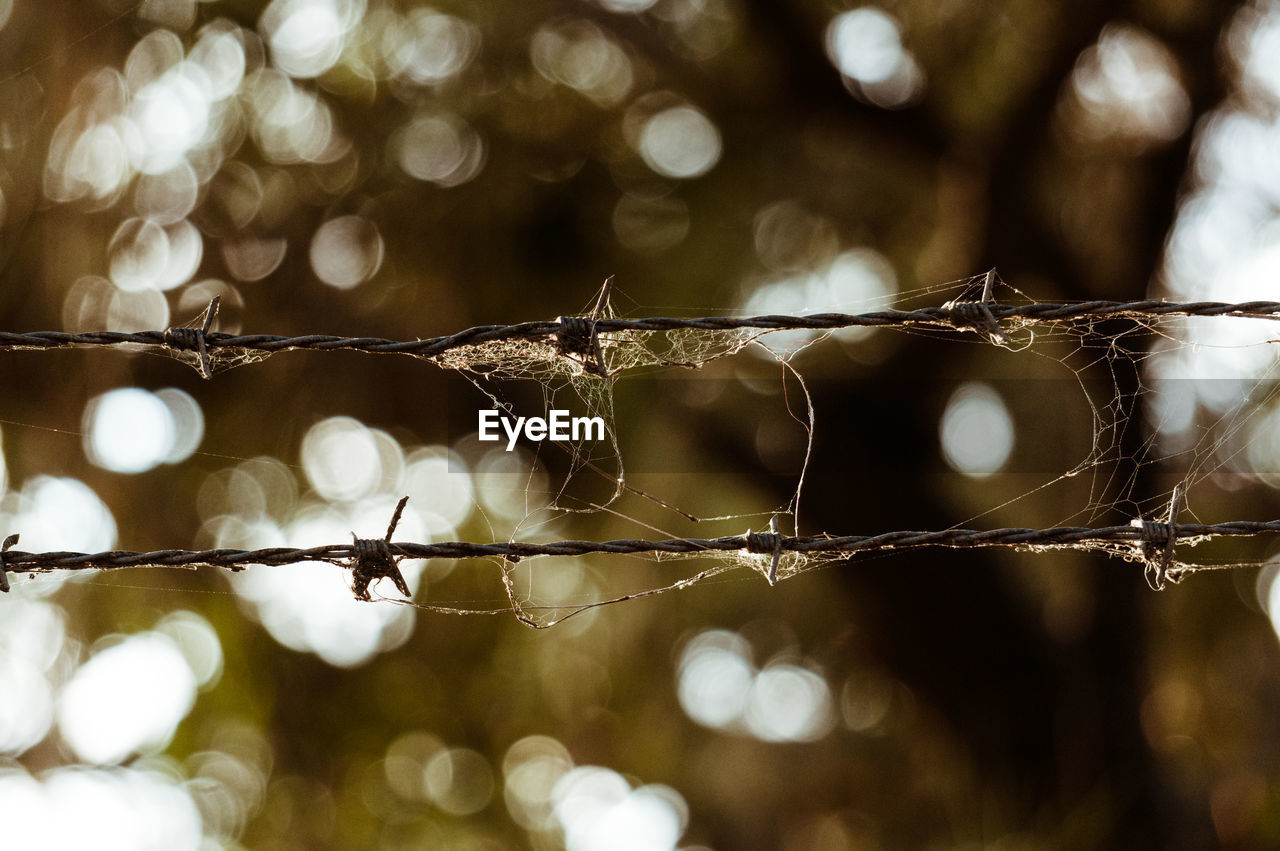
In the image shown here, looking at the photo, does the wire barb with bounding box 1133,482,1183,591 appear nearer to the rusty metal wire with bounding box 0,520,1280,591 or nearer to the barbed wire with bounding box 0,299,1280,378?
the rusty metal wire with bounding box 0,520,1280,591

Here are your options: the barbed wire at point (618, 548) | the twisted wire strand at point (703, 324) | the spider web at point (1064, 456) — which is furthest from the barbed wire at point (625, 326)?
the spider web at point (1064, 456)

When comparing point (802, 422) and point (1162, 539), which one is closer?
point (1162, 539)

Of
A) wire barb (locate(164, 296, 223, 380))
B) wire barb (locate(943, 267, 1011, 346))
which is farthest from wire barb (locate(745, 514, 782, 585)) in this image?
wire barb (locate(164, 296, 223, 380))

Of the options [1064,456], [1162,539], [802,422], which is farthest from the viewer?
[1064,456]

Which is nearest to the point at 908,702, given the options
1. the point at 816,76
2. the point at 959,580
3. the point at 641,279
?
the point at 959,580

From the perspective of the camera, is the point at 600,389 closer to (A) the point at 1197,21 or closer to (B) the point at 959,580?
(B) the point at 959,580

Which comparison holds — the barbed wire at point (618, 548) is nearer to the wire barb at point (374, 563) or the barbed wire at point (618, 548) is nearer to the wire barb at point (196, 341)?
the wire barb at point (374, 563)

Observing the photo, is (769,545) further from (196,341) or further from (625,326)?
(196,341)

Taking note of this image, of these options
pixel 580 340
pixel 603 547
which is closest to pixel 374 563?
pixel 603 547
